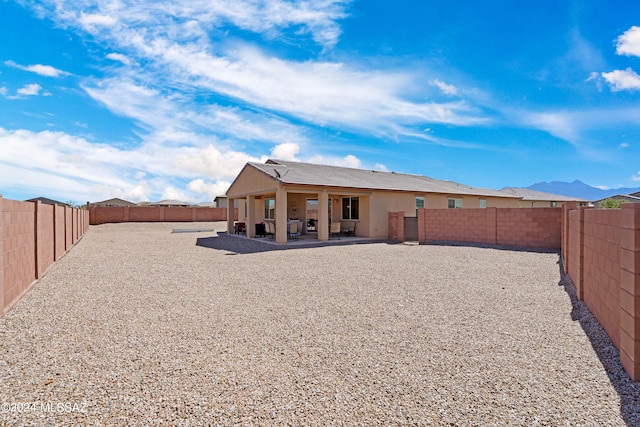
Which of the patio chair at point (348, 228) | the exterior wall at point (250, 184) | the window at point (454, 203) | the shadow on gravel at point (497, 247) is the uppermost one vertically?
the exterior wall at point (250, 184)

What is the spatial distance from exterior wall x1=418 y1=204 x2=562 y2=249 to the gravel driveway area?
563 centimetres

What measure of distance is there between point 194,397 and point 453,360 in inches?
102

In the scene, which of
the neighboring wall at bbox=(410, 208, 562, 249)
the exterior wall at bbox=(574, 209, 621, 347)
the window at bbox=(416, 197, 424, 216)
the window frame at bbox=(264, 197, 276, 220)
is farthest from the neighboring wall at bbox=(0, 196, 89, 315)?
the window at bbox=(416, 197, 424, 216)

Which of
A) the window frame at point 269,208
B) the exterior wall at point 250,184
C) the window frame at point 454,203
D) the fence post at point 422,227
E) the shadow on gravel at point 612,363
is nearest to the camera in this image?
the shadow on gravel at point 612,363

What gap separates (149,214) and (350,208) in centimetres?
2418

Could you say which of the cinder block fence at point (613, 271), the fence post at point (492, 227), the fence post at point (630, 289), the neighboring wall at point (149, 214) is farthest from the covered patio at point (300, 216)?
the neighboring wall at point (149, 214)

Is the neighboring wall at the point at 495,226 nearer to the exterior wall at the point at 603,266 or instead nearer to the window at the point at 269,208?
the exterior wall at the point at 603,266

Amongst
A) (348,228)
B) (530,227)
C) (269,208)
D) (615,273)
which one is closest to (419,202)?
(348,228)

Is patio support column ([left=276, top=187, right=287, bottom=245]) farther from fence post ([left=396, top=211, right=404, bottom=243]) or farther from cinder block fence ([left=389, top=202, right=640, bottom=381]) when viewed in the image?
cinder block fence ([left=389, top=202, right=640, bottom=381])

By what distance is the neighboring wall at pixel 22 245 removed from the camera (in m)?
5.15

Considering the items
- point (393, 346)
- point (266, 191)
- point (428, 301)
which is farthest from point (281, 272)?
point (266, 191)

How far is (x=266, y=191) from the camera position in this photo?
16.2 metres

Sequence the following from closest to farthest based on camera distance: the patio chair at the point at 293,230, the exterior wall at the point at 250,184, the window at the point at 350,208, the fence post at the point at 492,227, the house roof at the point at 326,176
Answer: the fence post at the point at 492,227, the house roof at the point at 326,176, the exterior wall at the point at 250,184, the patio chair at the point at 293,230, the window at the point at 350,208

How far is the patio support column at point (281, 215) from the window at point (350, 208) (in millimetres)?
4908
